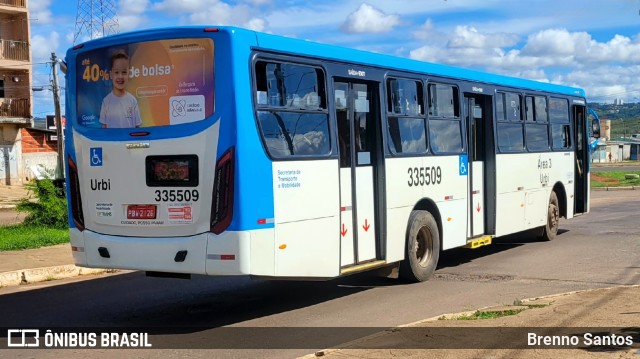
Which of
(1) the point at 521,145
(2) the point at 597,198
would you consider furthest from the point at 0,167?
(1) the point at 521,145

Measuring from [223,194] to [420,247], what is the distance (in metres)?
4.44

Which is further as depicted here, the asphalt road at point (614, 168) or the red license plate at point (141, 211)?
the asphalt road at point (614, 168)

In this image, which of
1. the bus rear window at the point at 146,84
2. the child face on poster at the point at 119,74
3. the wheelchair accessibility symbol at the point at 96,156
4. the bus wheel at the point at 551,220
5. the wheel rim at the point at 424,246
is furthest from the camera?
the bus wheel at the point at 551,220

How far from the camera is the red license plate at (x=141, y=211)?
852cm

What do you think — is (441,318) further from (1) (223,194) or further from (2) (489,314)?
(1) (223,194)

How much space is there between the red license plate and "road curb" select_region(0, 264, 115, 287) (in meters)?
4.14

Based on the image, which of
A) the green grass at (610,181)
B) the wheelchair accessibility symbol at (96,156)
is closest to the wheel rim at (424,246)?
the wheelchair accessibility symbol at (96,156)

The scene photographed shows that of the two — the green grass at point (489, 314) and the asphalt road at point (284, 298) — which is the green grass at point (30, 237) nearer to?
the asphalt road at point (284, 298)

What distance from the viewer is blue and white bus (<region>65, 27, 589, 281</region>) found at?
8.13m

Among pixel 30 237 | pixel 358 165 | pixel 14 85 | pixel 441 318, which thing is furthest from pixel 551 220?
pixel 14 85

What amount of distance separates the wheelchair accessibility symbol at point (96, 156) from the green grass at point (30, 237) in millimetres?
6880

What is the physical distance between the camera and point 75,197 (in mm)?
9281

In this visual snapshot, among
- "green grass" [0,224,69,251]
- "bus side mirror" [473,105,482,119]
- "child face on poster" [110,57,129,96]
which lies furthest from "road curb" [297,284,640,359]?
Result: "green grass" [0,224,69,251]

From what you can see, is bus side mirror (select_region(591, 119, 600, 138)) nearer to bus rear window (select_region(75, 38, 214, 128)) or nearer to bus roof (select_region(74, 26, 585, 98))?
bus roof (select_region(74, 26, 585, 98))
